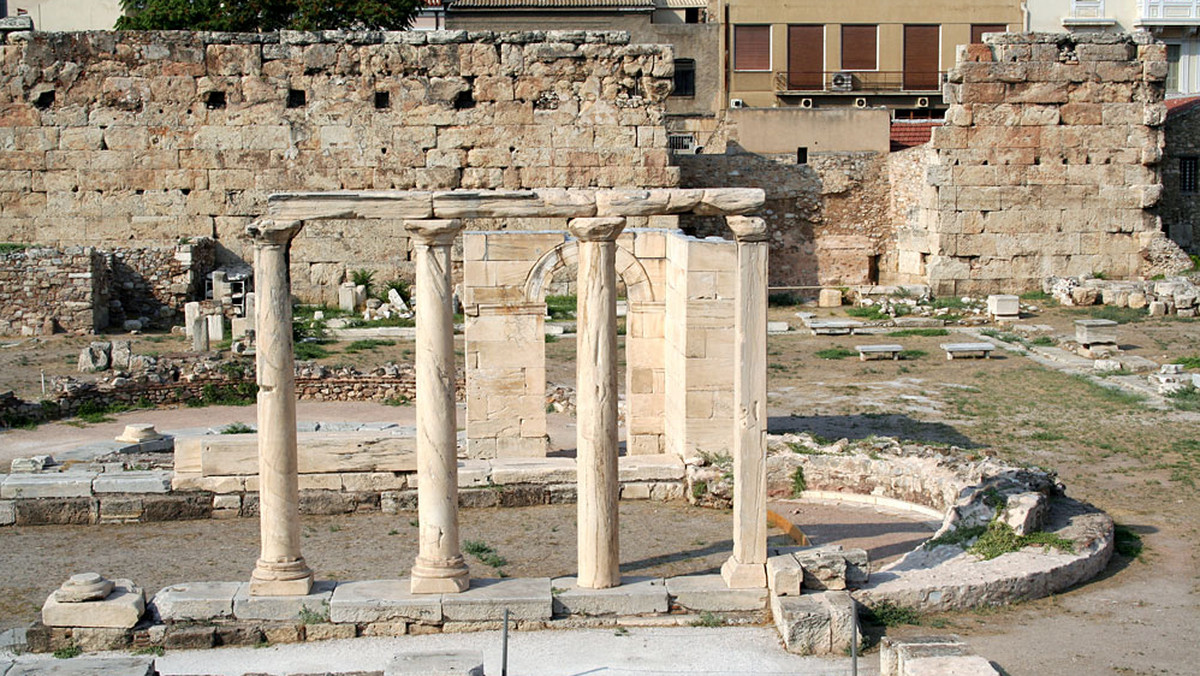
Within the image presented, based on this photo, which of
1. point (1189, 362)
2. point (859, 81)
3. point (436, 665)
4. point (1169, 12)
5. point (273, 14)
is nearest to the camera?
point (436, 665)

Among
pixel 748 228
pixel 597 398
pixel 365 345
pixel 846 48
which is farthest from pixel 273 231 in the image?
pixel 846 48

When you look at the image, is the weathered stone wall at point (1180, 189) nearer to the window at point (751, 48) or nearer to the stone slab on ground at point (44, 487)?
the window at point (751, 48)

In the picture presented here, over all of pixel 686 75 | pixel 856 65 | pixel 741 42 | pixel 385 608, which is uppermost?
pixel 741 42

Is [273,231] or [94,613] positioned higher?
[273,231]

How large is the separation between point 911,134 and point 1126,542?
2354cm

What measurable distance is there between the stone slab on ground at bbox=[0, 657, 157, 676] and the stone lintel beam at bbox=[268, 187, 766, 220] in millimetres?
3508

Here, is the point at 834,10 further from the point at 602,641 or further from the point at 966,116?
the point at 602,641

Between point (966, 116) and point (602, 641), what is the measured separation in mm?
20254

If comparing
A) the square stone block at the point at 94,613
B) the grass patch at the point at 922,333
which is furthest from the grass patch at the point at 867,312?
the square stone block at the point at 94,613

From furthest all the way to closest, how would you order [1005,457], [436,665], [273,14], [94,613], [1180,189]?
[273,14] → [1180,189] → [1005,457] → [94,613] → [436,665]

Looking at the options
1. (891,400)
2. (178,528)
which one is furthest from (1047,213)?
(178,528)

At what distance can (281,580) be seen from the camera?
1095cm

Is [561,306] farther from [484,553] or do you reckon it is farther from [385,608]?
[385,608]

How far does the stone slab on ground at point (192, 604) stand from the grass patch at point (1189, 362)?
50.8ft
